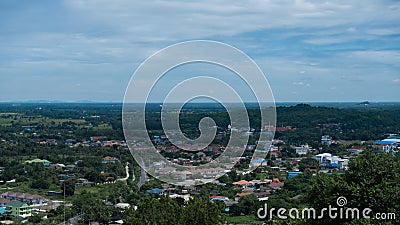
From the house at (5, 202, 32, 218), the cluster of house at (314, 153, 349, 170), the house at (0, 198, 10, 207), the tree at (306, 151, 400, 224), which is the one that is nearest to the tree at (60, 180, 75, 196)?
the house at (0, 198, 10, 207)

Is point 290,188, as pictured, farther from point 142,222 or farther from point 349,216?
point 349,216

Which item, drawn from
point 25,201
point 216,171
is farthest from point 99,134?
point 216,171

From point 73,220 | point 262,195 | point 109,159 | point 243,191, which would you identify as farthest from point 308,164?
point 73,220

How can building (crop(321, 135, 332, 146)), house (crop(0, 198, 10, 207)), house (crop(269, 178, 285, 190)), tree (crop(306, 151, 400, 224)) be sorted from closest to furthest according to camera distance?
tree (crop(306, 151, 400, 224)) < house (crop(0, 198, 10, 207)) < house (crop(269, 178, 285, 190)) < building (crop(321, 135, 332, 146))

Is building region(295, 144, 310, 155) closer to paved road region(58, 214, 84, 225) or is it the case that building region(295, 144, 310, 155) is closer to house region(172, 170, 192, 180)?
house region(172, 170, 192, 180)

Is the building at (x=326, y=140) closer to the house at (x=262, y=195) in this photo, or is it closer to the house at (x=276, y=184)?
the house at (x=276, y=184)

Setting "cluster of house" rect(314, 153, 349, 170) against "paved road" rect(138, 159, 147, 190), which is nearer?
"paved road" rect(138, 159, 147, 190)

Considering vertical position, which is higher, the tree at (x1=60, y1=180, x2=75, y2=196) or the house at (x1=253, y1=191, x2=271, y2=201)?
the house at (x1=253, y1=191, x2=271, y2=201)

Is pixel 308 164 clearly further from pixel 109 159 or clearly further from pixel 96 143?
pixel 96 143
